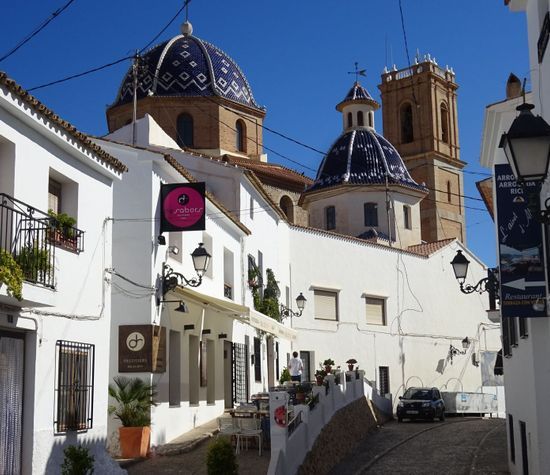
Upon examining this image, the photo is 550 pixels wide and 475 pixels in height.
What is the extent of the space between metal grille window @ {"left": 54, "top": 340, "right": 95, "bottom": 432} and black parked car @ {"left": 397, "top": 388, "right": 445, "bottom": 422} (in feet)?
60.3

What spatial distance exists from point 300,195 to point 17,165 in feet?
111

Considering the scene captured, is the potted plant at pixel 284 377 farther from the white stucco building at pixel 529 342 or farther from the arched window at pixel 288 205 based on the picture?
the arched window at pixel 288 205

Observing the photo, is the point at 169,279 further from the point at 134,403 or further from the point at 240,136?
the point at 240,136

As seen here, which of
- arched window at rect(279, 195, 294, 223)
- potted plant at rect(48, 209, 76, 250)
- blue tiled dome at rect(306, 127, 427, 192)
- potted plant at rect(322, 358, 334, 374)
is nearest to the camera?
potted plant at rect(48, 209, 76, 250)

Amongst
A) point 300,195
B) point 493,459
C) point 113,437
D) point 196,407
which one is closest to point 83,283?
point 113,437

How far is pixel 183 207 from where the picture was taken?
61.2 feet

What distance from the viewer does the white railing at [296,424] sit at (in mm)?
15203

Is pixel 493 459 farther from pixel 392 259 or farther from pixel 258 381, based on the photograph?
pixel 392 259

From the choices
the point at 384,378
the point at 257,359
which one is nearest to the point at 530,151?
the point at 257,359

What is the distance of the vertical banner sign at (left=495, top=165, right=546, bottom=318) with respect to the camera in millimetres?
11844

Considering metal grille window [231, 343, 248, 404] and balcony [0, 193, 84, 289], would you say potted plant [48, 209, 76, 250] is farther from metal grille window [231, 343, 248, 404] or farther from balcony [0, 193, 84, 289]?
metal grille window [231, 343, 248, 404]

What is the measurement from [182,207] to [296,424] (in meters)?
5.04

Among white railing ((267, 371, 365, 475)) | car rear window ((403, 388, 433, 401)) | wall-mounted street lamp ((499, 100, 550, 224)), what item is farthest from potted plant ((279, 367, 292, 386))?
wall-mounted street lamp ((499, 100, 550, 224))

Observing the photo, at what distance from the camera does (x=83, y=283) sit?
1423 centimetres
